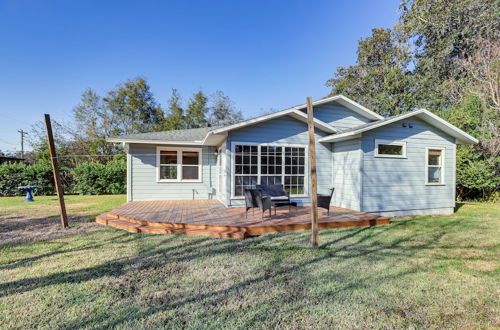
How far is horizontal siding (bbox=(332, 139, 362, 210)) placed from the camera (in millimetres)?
7066

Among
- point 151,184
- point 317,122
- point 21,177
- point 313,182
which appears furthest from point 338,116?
point 21,177

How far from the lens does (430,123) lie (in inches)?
298

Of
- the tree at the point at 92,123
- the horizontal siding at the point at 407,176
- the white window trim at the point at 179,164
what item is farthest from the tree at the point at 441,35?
the tree at the point at 92,123

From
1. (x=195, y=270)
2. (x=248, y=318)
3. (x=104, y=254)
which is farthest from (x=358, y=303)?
(x=104, y=254)

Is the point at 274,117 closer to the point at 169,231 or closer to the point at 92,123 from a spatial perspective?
the point at 169,231

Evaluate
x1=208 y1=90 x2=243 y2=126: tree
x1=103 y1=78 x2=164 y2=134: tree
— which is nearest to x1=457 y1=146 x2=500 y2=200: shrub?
x1=208 y1=90 x2=243 y2=126: tree

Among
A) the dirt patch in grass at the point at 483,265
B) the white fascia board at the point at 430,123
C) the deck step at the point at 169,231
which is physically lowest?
the dirt patch in grass at the point at 483,265

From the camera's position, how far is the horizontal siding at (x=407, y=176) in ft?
23.0

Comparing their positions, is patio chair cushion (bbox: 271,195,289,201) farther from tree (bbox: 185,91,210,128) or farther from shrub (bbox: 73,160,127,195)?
tree (bbox: 185,91,210,128)

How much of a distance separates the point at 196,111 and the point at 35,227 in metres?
19.7

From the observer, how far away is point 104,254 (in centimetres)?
407

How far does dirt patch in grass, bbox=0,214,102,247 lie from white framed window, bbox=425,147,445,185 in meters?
10.2

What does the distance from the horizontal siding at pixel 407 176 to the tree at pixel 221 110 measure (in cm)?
2063

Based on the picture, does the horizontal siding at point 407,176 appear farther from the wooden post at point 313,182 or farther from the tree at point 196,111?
the tree at point 196,111
